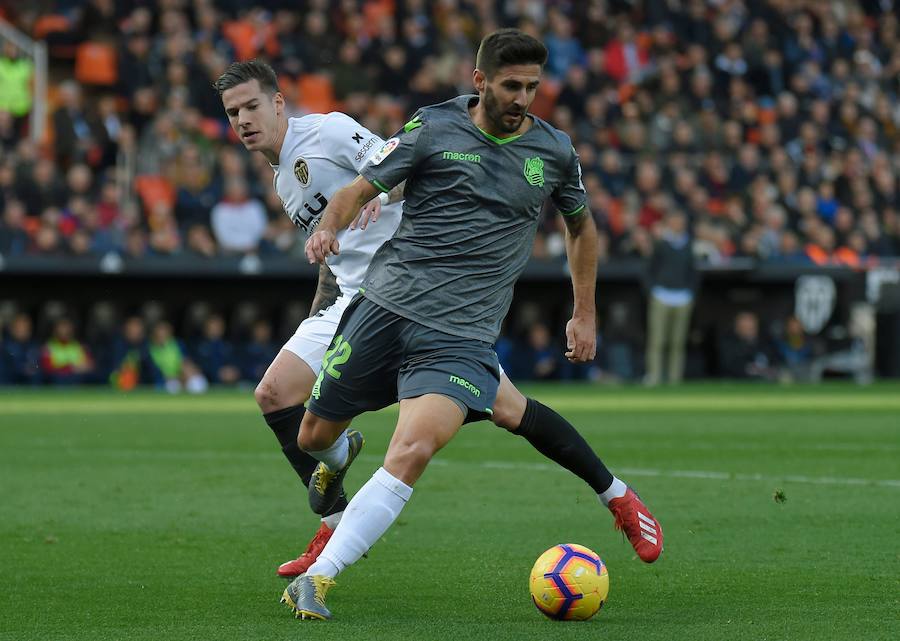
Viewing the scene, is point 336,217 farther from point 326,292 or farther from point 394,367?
point 326,292

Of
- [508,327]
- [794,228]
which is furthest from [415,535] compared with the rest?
[794,228]

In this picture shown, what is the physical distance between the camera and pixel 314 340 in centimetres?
712

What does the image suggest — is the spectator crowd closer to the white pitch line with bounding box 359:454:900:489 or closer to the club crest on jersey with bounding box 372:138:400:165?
the white pitch line with bounding box 359:454:900:489

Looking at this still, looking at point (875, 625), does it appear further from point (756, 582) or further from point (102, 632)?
point (102, 632)

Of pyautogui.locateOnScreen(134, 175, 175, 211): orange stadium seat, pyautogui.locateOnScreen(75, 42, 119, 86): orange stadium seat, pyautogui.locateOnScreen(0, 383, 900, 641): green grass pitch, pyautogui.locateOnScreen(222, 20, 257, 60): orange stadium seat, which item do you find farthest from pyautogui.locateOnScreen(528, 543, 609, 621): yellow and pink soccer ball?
pyautogui.locateOnScreen(222, 20, 257, 60): orange stadium seat

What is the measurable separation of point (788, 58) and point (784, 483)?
1990 centimetres

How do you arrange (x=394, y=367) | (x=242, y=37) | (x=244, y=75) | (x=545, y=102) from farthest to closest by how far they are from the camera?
(x=545, y=102)
(x=242, y=37)
(x=244, y=75)
(x=394, y=367)

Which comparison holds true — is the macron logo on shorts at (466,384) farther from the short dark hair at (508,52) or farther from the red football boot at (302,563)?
the short dark hair at (508,52)

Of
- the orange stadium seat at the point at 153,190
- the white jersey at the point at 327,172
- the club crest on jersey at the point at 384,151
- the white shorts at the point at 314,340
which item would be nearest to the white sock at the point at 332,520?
the white shorts at the point at 314,340

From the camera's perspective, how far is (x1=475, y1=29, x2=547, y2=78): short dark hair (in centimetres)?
573

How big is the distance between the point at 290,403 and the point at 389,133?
15507mm

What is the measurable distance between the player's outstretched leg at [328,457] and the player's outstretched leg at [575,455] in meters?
0.67

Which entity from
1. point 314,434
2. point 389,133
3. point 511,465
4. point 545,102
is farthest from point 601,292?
point 314,434

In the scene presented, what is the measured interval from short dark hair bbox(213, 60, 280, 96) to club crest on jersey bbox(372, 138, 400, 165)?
1.31 m
